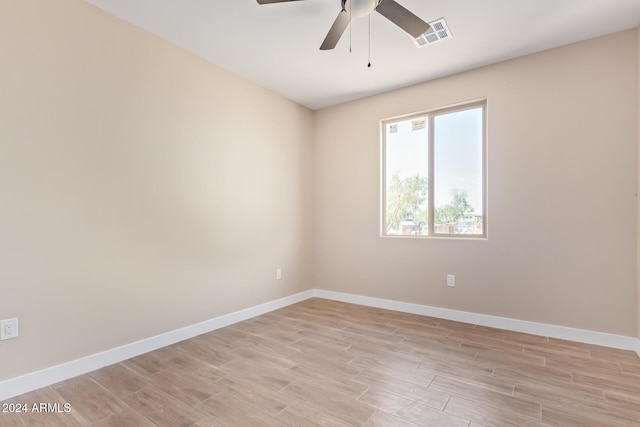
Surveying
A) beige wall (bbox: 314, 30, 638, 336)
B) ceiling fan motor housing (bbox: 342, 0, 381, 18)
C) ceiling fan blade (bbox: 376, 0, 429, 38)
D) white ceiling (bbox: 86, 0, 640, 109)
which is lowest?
beige wall (bbox: 314, 30, 638, 336)

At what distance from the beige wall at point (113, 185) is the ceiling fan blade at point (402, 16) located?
6.33ft

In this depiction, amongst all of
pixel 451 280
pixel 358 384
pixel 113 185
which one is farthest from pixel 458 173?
pixel 113 185

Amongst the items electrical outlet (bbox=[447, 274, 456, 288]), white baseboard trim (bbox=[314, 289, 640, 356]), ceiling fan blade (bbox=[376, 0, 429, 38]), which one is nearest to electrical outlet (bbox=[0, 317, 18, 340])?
ceiling fan blade (bbox=[376, 0, 429, 38])

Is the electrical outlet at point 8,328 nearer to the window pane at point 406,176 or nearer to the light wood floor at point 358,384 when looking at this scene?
the light wood floor at point 358,384

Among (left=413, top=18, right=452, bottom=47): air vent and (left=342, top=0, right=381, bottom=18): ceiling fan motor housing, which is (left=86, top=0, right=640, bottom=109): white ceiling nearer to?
(left=413, top=18, right=452, bottom=47): air vent

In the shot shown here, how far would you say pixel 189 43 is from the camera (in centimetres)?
279

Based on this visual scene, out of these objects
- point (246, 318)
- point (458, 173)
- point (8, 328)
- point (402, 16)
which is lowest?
point (246, 318)

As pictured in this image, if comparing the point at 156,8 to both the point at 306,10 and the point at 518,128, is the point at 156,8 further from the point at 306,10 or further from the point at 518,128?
the point at 518,128

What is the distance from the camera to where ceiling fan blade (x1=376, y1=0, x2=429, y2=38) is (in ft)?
6.20

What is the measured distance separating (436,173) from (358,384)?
98.4 inches

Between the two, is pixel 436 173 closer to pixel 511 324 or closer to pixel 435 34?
pixel 435 34

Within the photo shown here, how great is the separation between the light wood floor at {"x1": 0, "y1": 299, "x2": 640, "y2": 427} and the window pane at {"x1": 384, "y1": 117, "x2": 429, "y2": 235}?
1349 mm

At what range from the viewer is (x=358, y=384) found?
2057 mm

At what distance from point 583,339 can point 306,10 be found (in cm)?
363
